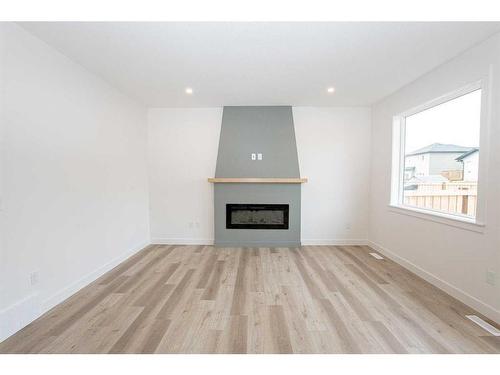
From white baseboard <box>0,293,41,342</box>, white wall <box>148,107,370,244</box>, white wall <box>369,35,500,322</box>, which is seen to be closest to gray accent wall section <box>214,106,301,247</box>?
white wall <box>148,107,370,244</box>

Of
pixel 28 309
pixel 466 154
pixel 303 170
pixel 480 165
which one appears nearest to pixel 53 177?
pixel 28 309

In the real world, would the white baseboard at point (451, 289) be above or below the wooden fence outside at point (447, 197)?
below

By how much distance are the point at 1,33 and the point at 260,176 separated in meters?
Answer: 3.41

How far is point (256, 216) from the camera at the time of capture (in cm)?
423

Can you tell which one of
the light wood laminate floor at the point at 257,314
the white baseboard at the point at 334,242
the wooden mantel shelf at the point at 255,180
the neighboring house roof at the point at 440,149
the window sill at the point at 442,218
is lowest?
the light wood laminate floor at the point at 257,314

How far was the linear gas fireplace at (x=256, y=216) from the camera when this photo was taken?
420 cm

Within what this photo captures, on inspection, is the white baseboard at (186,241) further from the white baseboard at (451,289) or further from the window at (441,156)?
the window at (441,156)

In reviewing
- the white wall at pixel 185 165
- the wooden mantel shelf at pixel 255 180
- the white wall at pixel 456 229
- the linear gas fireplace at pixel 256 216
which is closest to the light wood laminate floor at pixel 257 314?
the white wall at pixel 456 229

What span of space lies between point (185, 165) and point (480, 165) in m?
4.10

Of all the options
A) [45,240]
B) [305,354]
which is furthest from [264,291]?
[45,240]

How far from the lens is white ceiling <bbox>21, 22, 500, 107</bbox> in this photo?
1.89 m

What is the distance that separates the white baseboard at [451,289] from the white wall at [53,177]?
13.6 ft

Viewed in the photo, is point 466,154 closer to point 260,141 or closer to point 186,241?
point 260,141

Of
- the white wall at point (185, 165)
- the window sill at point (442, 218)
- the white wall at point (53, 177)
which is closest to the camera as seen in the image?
the white wall at point (53, 177)
